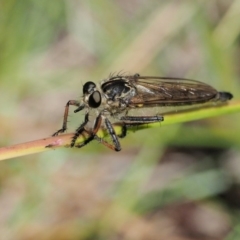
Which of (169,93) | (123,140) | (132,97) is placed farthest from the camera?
(123,140)

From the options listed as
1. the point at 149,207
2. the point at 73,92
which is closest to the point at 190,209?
the point at 149,207

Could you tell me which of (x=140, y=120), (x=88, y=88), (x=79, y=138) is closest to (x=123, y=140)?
(x=88, y=88)

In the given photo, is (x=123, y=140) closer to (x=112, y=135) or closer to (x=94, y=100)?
(x=94, y=100)

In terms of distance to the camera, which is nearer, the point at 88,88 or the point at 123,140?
the point at 88,88

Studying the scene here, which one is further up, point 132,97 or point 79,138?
point 132,97

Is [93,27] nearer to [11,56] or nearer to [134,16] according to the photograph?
[134,16]

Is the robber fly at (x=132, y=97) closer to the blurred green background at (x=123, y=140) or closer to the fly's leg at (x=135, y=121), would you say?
the fly's leg at (x=135, y=121)

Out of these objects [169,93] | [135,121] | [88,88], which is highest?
[88,88]

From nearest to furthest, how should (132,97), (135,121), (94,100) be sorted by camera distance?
1. (135,121)
2. (94,100)
3. (132,97)
